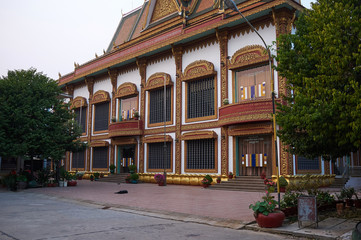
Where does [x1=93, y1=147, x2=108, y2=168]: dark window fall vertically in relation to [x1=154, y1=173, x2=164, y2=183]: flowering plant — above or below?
above

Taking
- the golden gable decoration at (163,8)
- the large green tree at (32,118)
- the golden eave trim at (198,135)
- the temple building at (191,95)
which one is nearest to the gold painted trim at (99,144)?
the temple building at (191,95)

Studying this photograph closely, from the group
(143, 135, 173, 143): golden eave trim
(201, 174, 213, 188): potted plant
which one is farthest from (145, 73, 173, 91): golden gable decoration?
(201, 174, 213, 188): potted plant

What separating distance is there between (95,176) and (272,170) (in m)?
18.8

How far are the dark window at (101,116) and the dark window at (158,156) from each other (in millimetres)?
7760

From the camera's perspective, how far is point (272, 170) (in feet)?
70.3

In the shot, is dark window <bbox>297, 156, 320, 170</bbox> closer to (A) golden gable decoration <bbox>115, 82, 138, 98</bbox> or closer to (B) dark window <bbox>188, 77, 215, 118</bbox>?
(B) dark window <bbox>188, 77, 215, 118</bbox>

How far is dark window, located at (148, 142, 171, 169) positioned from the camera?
92.5 feet

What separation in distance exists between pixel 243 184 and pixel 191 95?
8722mm

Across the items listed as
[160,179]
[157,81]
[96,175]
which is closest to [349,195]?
[160,179]

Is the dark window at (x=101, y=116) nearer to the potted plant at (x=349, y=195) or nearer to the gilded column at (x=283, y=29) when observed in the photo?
the gilded column at (x=283, y=29)

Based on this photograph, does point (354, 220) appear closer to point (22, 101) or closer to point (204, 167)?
point (204, 167)

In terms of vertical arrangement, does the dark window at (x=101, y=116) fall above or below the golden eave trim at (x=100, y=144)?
above

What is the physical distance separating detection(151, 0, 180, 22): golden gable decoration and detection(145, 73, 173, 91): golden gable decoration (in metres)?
6.24

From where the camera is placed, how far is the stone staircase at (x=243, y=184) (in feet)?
68.0
